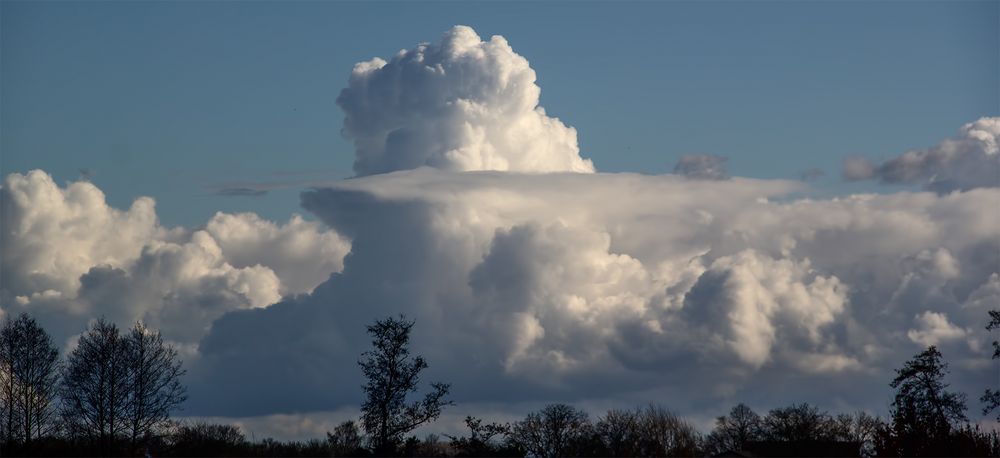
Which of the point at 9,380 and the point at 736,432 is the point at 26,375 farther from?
the point at 736,432

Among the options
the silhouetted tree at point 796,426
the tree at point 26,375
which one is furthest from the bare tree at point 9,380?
the silhouetted tree at point 796,426

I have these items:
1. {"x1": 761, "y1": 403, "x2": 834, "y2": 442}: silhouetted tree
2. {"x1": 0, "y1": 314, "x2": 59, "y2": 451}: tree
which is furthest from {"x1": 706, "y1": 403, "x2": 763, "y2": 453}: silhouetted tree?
{"x1": 0, "y1": 314, "x2": 59, "y2": 451}: tree

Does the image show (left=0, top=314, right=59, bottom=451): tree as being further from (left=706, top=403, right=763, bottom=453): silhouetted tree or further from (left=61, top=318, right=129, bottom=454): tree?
(left=706, top=403, right=763, bottom=453): silhouetted tree

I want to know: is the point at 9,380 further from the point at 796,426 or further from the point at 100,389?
the point at 796,426

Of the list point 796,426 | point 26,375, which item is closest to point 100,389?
point 26,375

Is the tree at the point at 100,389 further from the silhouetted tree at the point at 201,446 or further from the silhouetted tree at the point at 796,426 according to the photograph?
the silhouetted tree at the point at 796,426

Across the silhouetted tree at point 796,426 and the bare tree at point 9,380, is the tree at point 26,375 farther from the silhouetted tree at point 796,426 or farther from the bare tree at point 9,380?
the silhouetted tree at point 796,426

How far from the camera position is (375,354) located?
81.1 m

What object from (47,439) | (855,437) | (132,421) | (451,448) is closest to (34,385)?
(47,439)

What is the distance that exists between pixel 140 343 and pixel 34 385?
30.7 ft

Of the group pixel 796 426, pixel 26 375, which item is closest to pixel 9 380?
pixel 26 375

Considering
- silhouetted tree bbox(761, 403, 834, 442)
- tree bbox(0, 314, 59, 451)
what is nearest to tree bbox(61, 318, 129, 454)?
tree bbox(0, 314, 59, 451)

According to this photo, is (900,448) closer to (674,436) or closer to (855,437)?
(674,436)

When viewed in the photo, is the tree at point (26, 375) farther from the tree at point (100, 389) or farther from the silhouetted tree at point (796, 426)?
the silhouetted tree at point (796, 426)
